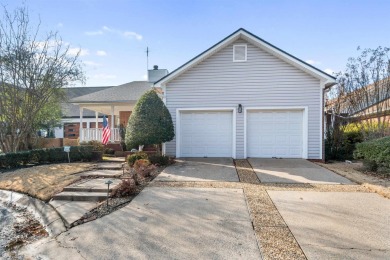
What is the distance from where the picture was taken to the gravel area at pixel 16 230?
3626 millimetres

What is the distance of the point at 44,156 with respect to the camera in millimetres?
10656

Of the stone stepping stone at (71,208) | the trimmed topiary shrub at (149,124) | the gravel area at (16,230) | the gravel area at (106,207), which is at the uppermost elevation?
the trimmed topiary shrub at (149,124)

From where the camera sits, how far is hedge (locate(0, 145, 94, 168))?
31.8 ft

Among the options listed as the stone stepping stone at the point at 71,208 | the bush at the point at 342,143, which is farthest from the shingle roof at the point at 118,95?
the bush at the point at 342,143

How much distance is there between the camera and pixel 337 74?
1220 centimetres

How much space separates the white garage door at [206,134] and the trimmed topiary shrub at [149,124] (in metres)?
1.62

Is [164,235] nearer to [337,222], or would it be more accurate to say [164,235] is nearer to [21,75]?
[337,222]

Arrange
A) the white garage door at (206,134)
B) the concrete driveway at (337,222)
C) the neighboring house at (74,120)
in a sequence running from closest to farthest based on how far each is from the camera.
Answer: the concrete driveway at (337,222) < the white garage door at (206,134) < the neighboring house at (74,120)

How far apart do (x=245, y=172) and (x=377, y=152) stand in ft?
14.3

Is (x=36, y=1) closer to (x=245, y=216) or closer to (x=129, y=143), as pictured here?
(x=129, y=143)

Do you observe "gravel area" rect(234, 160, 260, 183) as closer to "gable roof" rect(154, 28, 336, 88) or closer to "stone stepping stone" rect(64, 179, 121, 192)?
"stone stepping stone" rect(64, 179, 121, 192)

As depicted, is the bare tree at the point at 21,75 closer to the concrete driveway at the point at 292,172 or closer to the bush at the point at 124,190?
the bush at the point at 124,190

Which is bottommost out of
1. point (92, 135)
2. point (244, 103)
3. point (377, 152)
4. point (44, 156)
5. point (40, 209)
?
point (40, 209)

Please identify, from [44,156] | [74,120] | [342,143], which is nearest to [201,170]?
[44,156]
